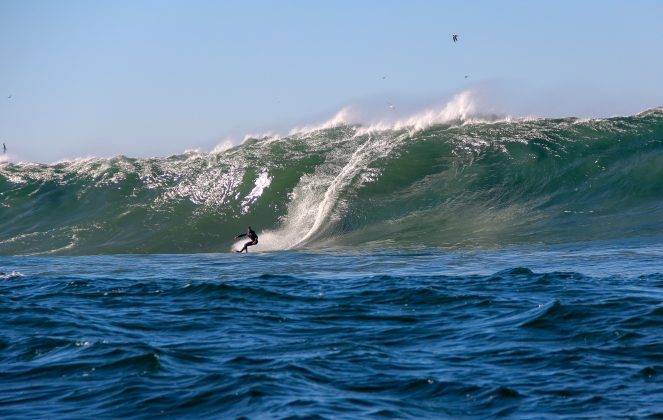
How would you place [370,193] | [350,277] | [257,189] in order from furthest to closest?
[257,189] < [370,193] < [350,277]

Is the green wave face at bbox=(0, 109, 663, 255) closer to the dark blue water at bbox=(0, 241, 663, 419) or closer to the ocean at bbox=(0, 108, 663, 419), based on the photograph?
the ocean at bbox=(0, 108, 663, 419)

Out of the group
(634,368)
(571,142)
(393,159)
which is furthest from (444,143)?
(634,368)

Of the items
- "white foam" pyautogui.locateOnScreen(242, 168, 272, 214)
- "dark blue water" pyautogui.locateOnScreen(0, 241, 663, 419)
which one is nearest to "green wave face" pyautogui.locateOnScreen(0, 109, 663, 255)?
"white foam" pyautogui.locateOnScreen(242, 168, 272, 214)

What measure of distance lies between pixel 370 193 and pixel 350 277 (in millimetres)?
12450

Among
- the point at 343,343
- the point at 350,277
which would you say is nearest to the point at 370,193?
the point at 350,277

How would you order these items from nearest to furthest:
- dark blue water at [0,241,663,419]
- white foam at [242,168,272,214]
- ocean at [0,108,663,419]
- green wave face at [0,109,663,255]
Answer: dark blue water at [0,241,663,419]
ocean at [0,108,663,419]
green wave face at [0,109,663,255]
white foam at [242,168,272,214]

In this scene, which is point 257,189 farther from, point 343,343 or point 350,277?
point 343,343

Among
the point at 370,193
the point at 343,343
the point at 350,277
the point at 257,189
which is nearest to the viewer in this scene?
the point at 343,343

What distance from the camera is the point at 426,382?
33.1 ft

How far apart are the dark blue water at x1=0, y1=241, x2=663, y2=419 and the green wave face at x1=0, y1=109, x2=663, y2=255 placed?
8078 mm

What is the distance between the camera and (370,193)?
30828 millimetres

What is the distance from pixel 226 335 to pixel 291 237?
51.8 feet

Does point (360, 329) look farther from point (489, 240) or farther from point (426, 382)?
point (489, 240)

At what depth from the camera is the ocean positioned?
997cm
